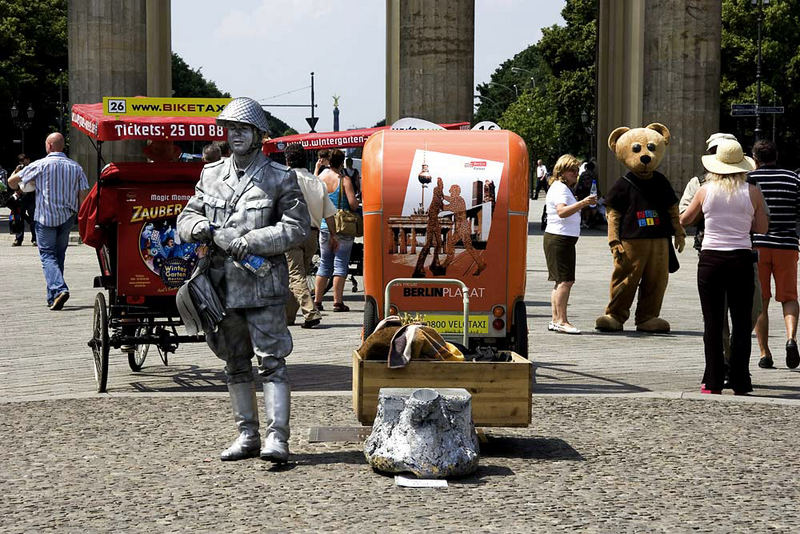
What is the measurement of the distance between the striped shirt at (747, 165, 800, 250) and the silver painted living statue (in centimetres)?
547

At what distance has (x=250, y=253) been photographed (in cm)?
775

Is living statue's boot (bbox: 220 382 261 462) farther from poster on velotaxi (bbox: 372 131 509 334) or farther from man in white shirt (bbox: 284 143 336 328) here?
man in white shirt (bbox: 284 143 336 328)

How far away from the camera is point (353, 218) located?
57.6 ft

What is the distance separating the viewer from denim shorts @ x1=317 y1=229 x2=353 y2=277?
56.6ft

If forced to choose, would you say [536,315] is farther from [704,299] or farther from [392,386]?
[392,386]

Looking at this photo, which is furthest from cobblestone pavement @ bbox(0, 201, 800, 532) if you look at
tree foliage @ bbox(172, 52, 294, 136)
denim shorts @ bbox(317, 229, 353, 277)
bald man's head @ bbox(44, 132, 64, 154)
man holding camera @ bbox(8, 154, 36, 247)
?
tree foliage @ bbox(172, 52, 294, 136)

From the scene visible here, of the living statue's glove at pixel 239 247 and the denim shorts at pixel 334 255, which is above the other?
the living statue's glove at pixel 239 247

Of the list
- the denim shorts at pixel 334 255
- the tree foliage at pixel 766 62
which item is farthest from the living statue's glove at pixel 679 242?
the tree foliage at pixel 766 62

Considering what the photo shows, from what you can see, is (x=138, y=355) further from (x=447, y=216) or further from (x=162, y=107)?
(x=447, y=216)

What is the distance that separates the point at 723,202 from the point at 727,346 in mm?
1278

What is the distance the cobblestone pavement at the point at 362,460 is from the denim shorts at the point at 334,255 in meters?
4.33

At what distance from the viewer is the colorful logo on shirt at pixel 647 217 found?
15.1m

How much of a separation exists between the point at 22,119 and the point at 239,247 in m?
71.7

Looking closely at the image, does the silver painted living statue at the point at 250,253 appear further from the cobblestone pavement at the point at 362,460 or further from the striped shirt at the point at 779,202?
the striped shirt at the point at 779,202
